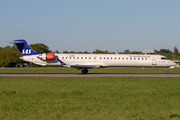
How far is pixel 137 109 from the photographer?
982 centimetres

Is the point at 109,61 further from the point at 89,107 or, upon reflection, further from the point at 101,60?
the point at 89,107

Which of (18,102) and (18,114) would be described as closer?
(18,114)

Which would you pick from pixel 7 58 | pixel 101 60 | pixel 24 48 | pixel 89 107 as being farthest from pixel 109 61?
pixel 7 58

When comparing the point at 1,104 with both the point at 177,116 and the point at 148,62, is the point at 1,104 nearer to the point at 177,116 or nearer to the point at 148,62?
the point at 177,116

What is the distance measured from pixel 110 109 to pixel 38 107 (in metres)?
3.50

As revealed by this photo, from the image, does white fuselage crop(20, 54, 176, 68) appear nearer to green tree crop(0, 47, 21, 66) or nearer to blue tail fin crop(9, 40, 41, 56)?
blue tail fin crop(9, 40, 41, 56)

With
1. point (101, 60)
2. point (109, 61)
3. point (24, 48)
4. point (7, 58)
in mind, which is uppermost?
point (7, 58)

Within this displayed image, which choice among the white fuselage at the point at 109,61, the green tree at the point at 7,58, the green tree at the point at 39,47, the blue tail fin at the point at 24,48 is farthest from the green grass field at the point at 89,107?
the green tree at the point at 39,47

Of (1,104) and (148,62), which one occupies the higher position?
(148,62)

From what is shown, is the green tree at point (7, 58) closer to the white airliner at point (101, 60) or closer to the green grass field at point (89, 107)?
the white airliner at point (101, 60)

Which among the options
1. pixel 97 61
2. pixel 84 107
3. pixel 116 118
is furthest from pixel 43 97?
pixel 97 61

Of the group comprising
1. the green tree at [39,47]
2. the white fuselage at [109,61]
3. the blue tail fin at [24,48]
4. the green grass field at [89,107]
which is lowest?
the green grass field at [89,107]

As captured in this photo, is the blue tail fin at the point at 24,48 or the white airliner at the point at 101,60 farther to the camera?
the blue tail fin at the point at 24,48

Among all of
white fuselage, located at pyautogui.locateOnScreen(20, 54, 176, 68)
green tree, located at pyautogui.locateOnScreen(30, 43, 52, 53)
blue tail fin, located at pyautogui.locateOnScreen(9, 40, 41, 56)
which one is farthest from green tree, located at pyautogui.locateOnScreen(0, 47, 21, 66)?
white fuselage, located at pyautogui.locateOnScreen(20, 54, 176, 68)
